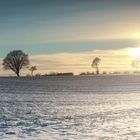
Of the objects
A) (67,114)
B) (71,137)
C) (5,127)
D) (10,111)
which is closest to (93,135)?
(71,137)

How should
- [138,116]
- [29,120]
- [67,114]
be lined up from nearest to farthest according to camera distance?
[29,120] < [138,116] < [67,114]

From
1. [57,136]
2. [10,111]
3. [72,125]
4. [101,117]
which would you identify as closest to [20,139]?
[57,136]

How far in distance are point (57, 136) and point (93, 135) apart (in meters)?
1.87

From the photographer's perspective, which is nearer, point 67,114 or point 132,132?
point 132,132

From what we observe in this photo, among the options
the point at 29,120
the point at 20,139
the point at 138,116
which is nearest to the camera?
the point at 20,139

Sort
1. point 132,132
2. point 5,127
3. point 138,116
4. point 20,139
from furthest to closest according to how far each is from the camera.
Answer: point 138,116
point 5,127
point 132,132
point 20,139

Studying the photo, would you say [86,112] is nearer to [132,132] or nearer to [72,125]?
[72,125]

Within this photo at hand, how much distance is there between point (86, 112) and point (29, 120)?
6.97 m

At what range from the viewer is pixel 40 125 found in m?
29.5

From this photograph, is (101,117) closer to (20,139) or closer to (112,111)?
(112,111)

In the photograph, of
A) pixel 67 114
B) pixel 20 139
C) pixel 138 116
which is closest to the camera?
pixel 20 139

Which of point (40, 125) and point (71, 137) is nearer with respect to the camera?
point (71, 137)

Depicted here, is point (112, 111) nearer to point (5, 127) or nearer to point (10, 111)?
point (10, 111)

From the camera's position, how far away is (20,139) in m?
24.0
